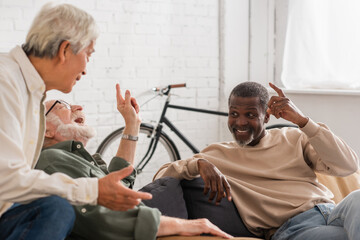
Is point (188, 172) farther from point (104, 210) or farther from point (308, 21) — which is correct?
point (308, 21)

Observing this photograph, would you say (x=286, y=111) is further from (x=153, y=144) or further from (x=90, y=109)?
(x=90, y=109)

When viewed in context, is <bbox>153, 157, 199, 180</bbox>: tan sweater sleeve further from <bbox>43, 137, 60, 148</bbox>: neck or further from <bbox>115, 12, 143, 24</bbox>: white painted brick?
<bbox>115, 12, 143, 24</bbox>: white painted brick

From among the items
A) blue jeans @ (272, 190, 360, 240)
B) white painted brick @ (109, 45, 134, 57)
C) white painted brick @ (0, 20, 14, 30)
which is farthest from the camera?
white painted brick @ (109, 45, 134, 57)

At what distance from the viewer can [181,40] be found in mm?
4617

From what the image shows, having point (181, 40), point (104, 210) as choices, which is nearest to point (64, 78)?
point (104, 210)

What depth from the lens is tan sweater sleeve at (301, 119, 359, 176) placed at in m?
2.21

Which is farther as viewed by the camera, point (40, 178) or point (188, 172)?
point (188, 172)

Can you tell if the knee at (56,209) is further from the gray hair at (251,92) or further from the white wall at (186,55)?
the white wall at (186,55)


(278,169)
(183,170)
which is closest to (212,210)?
(183,170)

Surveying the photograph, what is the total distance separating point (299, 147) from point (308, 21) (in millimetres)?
2256

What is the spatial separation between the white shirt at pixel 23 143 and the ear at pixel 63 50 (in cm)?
8

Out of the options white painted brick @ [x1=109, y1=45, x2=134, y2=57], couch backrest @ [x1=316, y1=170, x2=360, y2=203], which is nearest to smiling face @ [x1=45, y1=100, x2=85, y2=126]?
couch backrest @ [x1=316, y1=170, x2=360, y2=203]

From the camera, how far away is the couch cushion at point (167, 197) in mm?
2213

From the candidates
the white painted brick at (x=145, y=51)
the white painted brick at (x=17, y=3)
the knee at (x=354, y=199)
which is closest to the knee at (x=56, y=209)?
the knee at (x=354, y=199)
